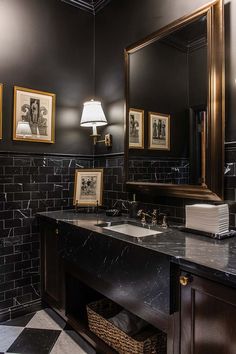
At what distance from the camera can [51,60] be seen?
2674 millimetres

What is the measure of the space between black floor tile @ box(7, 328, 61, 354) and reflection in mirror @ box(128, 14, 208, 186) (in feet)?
4.56

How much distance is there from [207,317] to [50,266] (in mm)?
1619

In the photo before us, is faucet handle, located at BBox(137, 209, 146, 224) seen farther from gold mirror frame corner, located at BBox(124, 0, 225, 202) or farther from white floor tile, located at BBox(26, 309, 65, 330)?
white floor tile, located at BBox(26, 309, 65, 330)

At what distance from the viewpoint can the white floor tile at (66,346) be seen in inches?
77.3

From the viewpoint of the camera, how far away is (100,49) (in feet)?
9.45

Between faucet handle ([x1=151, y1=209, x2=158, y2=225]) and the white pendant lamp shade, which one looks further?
the white pendant lamp shade

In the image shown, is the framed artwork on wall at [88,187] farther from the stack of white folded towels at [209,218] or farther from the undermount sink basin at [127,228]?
the stack of white folded towels at [209,218]

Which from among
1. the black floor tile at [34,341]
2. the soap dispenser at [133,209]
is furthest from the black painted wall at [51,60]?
the black floor tile at [34,341]

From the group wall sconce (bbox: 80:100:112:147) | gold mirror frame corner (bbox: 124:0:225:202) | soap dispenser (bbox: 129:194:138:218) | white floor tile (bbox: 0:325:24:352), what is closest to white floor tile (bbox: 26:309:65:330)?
white floor tile (bbox: 0:325:24:352)

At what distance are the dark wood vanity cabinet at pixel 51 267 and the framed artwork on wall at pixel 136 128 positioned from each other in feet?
3.12

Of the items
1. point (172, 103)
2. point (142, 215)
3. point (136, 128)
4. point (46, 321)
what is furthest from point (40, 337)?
point (172, 103)

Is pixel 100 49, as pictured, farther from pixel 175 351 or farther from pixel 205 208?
pixel 175 351

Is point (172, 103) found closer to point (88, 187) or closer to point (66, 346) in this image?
point (88, 187)

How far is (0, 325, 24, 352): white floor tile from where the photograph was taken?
2.03m
